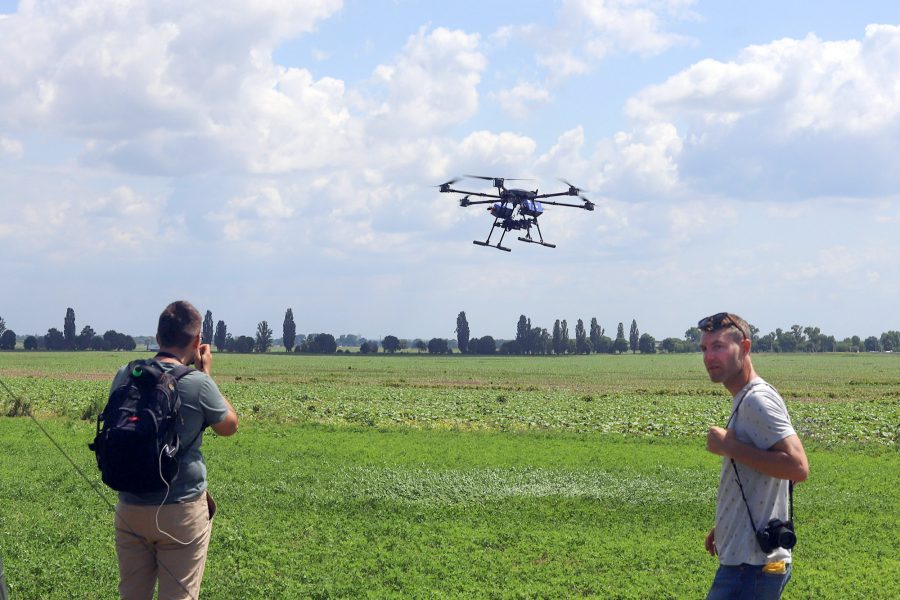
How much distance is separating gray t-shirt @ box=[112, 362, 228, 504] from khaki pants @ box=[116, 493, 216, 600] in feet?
0.20

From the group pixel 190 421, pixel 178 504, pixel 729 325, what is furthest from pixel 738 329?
pixel 178 504

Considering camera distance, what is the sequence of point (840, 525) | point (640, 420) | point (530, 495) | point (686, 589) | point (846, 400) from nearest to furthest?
point (686, 589)
point (840, 525)
point (530, 495)
point (640, 420)
point (846, 400)

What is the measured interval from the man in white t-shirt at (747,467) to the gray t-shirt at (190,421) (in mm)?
3216

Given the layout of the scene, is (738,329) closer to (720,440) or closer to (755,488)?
(720,440)

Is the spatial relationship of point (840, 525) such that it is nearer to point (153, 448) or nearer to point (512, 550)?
point (512, 550)

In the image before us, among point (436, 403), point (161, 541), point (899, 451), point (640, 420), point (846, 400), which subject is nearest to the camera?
point (161, 541)

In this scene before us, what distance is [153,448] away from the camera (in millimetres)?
5367

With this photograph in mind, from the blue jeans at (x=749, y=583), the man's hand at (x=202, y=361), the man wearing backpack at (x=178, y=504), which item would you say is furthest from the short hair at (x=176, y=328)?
the blue jeans at (x=749, y=583)

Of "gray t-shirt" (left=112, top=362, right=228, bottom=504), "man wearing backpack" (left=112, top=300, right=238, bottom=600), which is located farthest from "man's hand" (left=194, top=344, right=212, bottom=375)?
"gray t-shirt" (left=112, top=362, right=228, bottom=504)

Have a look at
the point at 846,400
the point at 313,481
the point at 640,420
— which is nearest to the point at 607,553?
the point at 313,481

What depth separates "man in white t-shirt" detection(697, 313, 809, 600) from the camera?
16.4 ft

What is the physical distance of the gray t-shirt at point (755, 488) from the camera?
5020 mm

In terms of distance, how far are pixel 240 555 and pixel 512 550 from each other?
12.2 ft

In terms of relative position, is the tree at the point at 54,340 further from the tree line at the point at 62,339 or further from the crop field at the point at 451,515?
the crop field at the point at 451,515
